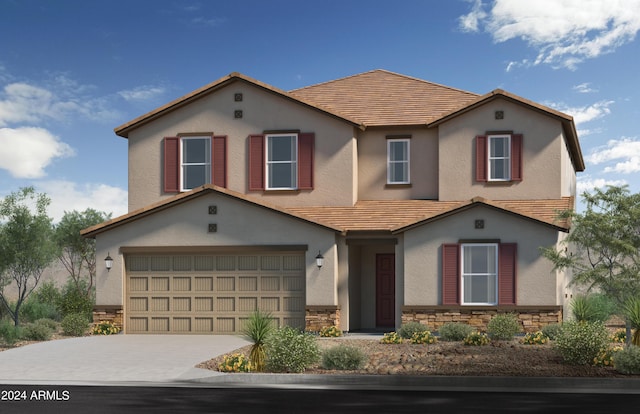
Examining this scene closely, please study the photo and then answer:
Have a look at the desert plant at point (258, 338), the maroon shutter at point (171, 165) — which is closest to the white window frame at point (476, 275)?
the desert plant at point (258, 338)

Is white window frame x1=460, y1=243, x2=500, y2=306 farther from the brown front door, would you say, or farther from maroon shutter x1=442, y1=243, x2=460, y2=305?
the brown front door

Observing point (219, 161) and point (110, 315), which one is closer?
point (110, 315)

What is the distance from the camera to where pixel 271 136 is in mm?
28172

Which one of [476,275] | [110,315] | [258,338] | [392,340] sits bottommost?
[392,340]

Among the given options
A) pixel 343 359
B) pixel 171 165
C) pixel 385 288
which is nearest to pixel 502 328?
pixel 343 359

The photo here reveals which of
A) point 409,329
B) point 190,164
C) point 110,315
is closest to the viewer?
point 409,329

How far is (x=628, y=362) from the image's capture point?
15719 millimetres

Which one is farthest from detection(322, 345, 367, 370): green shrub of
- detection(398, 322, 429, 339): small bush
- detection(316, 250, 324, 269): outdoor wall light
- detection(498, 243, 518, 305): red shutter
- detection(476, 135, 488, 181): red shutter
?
detection(476, 135, 488, 181): red shutter

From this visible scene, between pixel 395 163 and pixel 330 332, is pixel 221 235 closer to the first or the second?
pixel 330 332

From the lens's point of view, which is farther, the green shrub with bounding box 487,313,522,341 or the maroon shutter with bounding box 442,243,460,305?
the maroon shutter with bounding box 442,243,460,305

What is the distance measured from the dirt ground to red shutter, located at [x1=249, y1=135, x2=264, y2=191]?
8534mm

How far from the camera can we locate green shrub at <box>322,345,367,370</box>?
16484mm

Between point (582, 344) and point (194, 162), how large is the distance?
1581 cm

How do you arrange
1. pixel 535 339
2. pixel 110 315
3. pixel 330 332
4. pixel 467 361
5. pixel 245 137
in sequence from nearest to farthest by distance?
pixel 467 361 < pixel 535 339 < pixel 330 332 < pixel 110 315 < pixel 245 137
